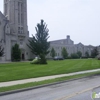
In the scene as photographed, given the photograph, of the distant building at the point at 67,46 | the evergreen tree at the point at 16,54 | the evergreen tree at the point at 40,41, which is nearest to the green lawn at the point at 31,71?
the evergreen tree at the point at 16,54

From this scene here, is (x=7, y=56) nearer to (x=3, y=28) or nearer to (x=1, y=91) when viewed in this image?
(x=3, y=28)

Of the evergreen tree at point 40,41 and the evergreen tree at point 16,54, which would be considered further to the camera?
the evergreen tree at point 40,41

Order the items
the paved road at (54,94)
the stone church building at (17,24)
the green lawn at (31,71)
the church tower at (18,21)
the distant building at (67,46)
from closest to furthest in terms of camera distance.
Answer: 1. the paved road at (54,94)
2. the green lawn at (31,71)
3. the stone church building at (17,24)
4. the church tower at (18,21)
5. the distant building at (67,46)

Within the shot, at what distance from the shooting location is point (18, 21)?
264ft

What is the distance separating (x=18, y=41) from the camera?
78.6 meters

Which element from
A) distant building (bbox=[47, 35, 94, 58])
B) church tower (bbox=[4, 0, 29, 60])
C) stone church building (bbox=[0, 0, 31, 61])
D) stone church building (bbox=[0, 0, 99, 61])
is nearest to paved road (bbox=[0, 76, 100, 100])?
stone church building (bbox=[0, 0, 31, 61])

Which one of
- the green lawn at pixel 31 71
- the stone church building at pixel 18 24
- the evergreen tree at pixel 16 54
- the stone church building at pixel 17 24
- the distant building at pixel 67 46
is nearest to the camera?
the green lawn at pixel 31 71

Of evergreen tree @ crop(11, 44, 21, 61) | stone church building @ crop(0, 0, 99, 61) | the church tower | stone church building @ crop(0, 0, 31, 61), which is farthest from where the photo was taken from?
the church tower

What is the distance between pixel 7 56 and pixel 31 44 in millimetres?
11810

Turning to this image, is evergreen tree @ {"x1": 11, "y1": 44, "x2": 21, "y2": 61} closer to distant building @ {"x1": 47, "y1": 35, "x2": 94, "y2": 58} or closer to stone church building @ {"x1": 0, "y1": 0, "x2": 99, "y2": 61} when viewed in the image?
stone church building @ {"x1": 0, "y1": 0, "x2": 99, "y2": 61}

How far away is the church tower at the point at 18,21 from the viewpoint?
258ft

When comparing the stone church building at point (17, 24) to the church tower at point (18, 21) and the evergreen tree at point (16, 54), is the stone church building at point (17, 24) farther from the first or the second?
the evergreen tree at point (16, 54)

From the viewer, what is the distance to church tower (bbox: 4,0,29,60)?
258 ft

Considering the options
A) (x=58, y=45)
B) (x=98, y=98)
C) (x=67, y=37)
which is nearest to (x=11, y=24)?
(x=58, y=45)
